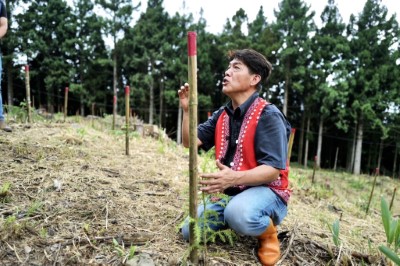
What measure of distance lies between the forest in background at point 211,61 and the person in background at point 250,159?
1464 cm

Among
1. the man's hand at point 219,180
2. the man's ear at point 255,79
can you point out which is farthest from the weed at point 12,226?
the man's ear at point 255,79

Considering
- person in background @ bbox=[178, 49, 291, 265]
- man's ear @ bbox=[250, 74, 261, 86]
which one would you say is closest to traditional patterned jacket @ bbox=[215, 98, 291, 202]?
person in background @ bbox=[178, 49, 291, 265]

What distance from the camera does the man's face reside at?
6.57ft

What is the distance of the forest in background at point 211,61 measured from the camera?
53.9ft

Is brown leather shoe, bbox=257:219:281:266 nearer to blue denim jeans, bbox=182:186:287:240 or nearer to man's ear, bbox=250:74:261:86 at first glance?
blue denim jeans, bbox=182:186:287:240

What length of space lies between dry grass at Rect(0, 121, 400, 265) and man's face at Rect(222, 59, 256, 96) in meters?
1.00

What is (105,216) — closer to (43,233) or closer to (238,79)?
(43,233)

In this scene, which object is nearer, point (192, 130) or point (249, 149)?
point (192, 130)

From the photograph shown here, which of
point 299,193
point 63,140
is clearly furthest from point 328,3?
point 63,140

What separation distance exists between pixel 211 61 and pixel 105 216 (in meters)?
17.2

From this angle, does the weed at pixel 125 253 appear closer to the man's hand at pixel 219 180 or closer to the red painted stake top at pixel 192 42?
the man's hand at pixel 219 180

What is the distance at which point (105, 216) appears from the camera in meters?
2.16

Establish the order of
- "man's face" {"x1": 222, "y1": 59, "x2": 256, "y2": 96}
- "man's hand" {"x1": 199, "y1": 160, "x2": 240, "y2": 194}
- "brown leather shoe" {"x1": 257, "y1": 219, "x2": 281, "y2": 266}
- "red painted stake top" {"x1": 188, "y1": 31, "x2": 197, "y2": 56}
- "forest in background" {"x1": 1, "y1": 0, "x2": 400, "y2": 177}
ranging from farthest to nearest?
"forest in background" {"x1": 1, "y1": 0, "x2": 400, "y2": 177}
"man's face" {"x1": 222, "y1": 59, "x2": 256, "y2": 96}
"brown leather shoe" {"x1": 257, "y1": 219, "x2": 281, "y2": 266}
"man's hand" {"x1": 199, "y1": 160, "x2": 240, "y2": 194}
"red painted stake top" {"x1": 188, "y1": 31, "x2": 197, "y2": 56}

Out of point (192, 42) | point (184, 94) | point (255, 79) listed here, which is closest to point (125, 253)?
point (184, 94)
